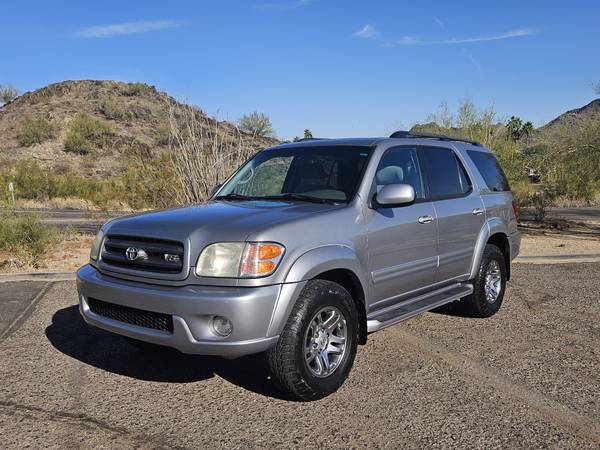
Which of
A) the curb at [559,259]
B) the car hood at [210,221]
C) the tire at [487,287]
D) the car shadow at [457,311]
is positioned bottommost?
the curb at [559,259]

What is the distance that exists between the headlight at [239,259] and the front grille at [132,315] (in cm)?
43

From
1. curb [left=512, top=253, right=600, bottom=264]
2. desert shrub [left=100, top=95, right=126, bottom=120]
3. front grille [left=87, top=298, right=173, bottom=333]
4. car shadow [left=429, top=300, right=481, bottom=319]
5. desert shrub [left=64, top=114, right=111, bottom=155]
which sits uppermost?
desert shrub [left=100, top=95, right=126, bottom=120]

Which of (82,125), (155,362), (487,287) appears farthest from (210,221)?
(82,125)

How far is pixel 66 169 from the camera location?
5019cm

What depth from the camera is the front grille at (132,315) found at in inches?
151

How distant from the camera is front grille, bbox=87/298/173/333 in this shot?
151 inches

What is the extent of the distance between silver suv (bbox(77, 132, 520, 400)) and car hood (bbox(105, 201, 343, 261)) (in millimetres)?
11

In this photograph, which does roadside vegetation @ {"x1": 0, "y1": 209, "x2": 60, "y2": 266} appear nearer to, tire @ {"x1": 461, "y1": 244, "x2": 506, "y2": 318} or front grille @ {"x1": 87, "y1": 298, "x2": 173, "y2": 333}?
front grille @ {"x1": 87, "y1": 298, "x2": 173, "y2": 333}

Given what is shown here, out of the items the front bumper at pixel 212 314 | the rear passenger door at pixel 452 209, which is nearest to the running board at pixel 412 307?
the rear passenger door at pixel 452 209

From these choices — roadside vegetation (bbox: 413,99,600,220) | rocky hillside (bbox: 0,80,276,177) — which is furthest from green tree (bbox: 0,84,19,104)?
roadside vegetation (bbox: 413,99,600,220)

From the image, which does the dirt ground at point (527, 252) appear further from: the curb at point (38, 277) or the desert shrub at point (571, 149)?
the desert shrub at point (571, 149)

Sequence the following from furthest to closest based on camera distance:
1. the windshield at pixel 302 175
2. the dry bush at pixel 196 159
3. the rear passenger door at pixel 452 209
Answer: the dry bush at pixel 196 159 < the rear passenger door at pixel 452 209 < the windshield at pixel 302 175

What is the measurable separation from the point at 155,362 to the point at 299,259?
6.35 ft

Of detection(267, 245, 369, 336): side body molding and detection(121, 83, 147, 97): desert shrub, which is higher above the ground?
detection(121, 83, 147, 97): desert shrub
